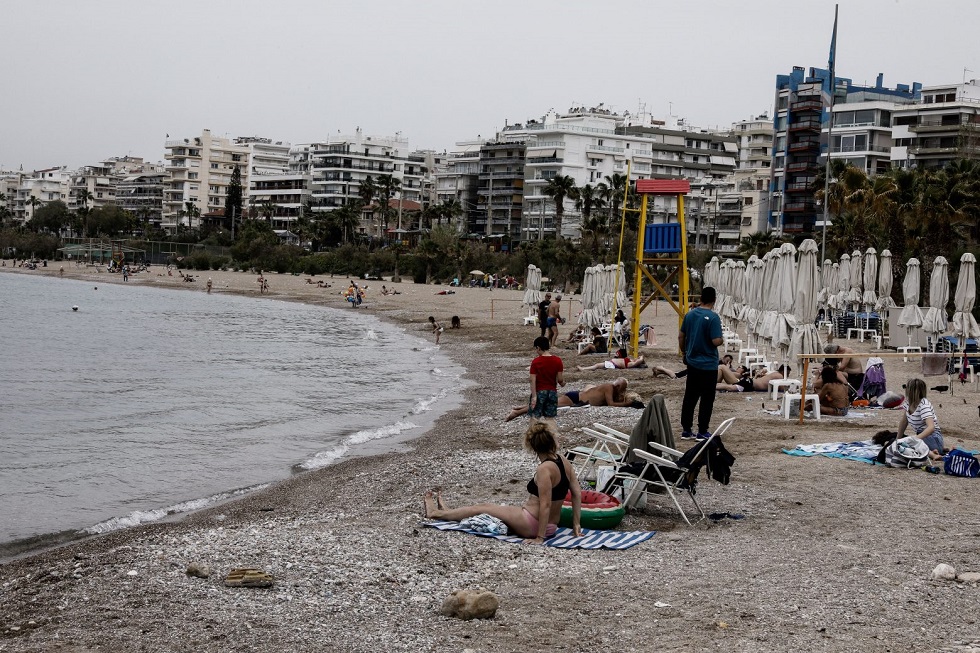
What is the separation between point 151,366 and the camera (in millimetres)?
31500

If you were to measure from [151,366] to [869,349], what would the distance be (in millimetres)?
21039

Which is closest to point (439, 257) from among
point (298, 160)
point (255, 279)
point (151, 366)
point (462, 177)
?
point (255, 279)

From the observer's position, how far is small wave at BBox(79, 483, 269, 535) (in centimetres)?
1066

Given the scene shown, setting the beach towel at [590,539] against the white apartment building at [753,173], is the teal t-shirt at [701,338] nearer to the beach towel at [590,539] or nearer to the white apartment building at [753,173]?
the beach towel at [590,539]

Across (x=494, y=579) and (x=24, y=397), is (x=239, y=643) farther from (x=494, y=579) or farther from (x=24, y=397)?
(x=24, y=397)

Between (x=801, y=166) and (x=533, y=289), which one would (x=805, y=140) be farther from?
(x=533, y=289)

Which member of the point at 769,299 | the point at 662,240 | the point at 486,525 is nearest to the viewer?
the point at 486,525

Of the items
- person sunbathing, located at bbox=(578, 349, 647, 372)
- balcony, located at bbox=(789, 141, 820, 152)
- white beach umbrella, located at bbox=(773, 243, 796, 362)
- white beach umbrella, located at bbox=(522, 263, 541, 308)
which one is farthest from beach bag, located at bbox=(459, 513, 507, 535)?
balcony, located at bbox=(789, 141, 820, 152)

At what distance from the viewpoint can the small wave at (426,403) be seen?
1989 cm

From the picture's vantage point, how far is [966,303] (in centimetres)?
2066

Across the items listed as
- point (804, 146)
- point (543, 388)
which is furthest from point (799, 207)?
point (543, 388)

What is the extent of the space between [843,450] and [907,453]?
3.11 feet

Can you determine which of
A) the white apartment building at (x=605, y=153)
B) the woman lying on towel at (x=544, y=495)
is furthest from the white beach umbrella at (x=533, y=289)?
the white apartment building at (x=605, y=153)

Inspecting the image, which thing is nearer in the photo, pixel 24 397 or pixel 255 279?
pixel 24 397
